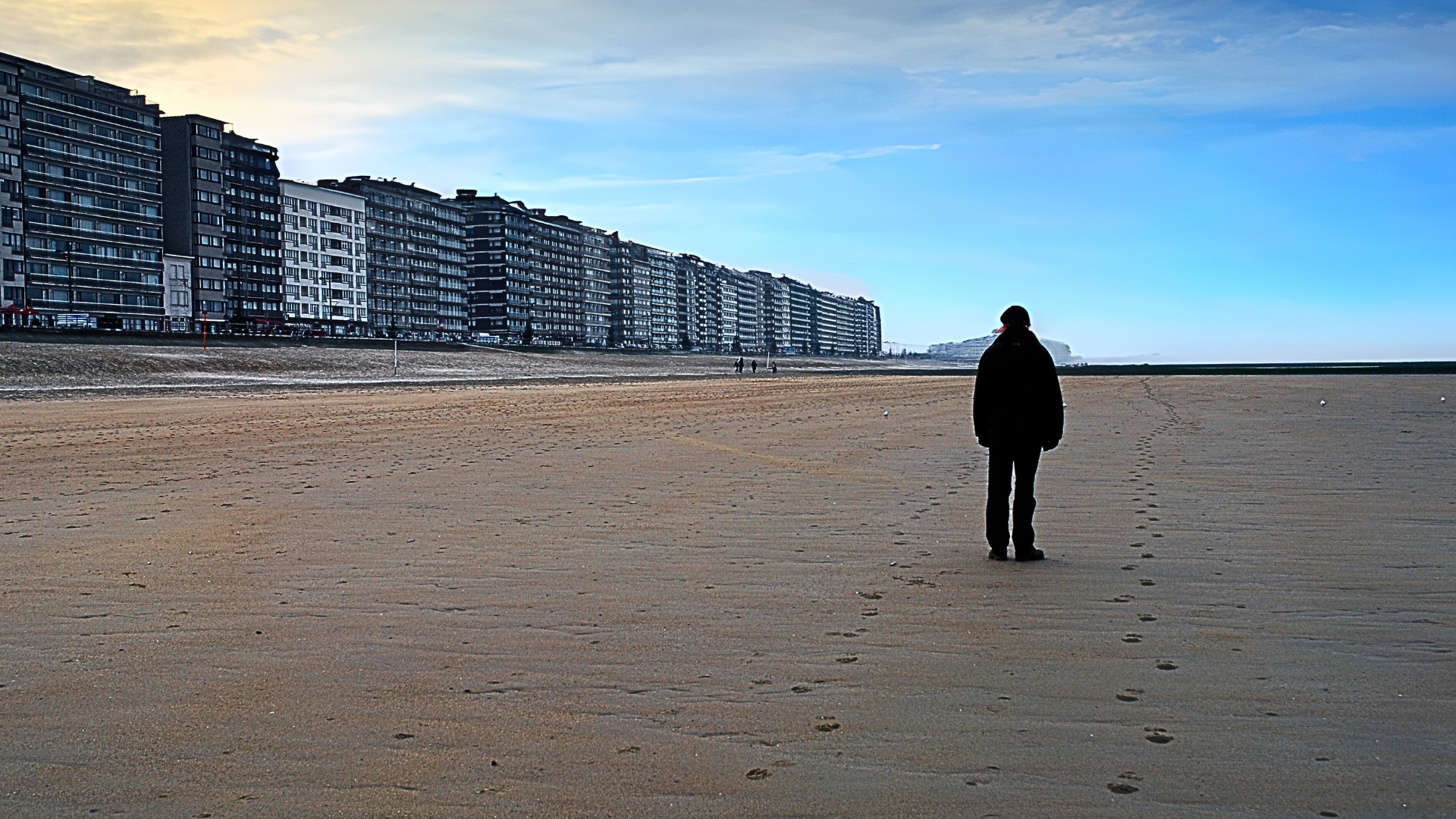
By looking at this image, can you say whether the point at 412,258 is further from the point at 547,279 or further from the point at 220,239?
the point at 220,239

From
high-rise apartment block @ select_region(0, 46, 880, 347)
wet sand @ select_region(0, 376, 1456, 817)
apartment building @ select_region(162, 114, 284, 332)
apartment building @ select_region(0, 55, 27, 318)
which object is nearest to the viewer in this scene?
wet sand @ select_region(0, 376, 1456, 817)

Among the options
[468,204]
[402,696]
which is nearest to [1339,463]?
[402,696]

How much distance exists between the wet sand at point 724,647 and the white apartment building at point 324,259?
110 metres

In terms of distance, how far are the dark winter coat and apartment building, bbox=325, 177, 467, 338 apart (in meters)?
126

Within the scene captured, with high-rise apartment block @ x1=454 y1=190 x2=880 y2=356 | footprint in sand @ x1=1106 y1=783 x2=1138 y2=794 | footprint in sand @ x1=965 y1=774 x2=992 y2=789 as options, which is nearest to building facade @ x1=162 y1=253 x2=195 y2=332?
high-rise apartment block @ x1=454 y1=190 x2=880 y2=356

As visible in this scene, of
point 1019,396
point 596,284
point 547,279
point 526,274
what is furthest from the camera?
point 596,284

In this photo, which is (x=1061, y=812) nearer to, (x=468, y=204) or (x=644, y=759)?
(x=644, y=759)

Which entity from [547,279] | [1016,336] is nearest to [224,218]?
[547,279]

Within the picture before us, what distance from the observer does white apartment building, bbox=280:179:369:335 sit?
119500mm

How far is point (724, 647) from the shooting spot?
5.68 metres

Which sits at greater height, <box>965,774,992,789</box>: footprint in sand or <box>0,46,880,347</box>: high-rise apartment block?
<box>0,46,880,347</box>: high-rise apartment block

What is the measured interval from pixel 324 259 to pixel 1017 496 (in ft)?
418

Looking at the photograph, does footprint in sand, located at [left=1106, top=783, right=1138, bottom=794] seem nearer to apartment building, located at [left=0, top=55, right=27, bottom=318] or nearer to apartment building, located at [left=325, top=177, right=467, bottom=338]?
apartment building, located at [left=0, top=55, right=27, bottom=318]

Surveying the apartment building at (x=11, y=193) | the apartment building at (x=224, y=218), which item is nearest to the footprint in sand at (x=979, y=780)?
the apartment building at (x=11, y=193)
